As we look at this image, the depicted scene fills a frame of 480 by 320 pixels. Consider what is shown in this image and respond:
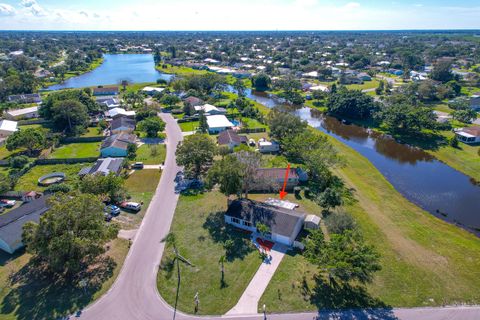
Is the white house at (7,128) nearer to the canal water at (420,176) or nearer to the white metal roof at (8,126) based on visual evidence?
the white metal roof at (8,126)

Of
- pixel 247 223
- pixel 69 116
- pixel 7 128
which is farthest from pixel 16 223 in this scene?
pixel 7 128

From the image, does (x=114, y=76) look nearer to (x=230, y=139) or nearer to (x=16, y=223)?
(x=230, y=139)

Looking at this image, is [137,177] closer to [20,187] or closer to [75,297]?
[20,187]

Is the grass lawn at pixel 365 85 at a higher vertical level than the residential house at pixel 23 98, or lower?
higher

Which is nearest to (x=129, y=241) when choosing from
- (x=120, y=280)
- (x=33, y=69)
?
(x=120, y=280)

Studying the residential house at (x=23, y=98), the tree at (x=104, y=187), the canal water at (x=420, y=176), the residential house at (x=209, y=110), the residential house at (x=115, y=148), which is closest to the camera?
the tree at (x=104, y=187)

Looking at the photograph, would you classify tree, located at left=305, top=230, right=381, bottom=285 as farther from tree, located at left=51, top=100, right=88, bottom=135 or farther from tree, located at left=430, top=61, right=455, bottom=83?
tree, located at left=430, top=61, right=455, bottom=83

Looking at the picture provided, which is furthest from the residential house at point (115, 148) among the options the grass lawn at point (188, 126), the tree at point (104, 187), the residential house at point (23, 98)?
the residential house at point (23, 98)
